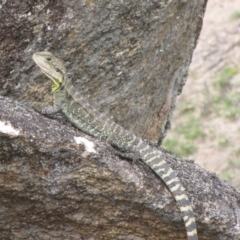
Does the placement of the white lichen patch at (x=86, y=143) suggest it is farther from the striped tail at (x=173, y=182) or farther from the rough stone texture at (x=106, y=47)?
the rough stone texture at (x=106, y=47)

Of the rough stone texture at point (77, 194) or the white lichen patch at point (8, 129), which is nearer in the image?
the white lichen patch at point (8, 129)

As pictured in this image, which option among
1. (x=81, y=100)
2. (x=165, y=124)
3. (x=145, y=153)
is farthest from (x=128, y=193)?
(x=165, y=124)

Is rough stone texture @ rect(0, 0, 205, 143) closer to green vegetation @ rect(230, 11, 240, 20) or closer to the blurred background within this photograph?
the blurred background

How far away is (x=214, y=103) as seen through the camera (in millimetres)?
15336

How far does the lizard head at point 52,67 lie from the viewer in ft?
24.9

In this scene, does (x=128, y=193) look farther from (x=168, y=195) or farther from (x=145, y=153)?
(x=145, y=153)

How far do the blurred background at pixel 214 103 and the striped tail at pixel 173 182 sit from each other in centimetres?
631

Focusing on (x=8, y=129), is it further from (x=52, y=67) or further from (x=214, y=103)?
(x=214, y=103)

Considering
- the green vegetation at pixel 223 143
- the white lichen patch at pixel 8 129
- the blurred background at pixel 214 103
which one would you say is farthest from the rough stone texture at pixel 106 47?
the green vegetation at pixel 223 143

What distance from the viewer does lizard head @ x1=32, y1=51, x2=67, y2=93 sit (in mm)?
7599

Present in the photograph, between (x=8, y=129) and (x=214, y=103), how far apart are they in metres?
9.94

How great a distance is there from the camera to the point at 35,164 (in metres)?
5.98

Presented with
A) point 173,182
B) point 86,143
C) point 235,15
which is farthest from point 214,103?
point 86,143

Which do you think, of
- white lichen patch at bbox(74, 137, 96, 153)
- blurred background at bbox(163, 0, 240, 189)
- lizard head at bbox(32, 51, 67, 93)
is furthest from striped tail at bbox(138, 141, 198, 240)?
blurred background at bbox(163, 0, 240, 189)
